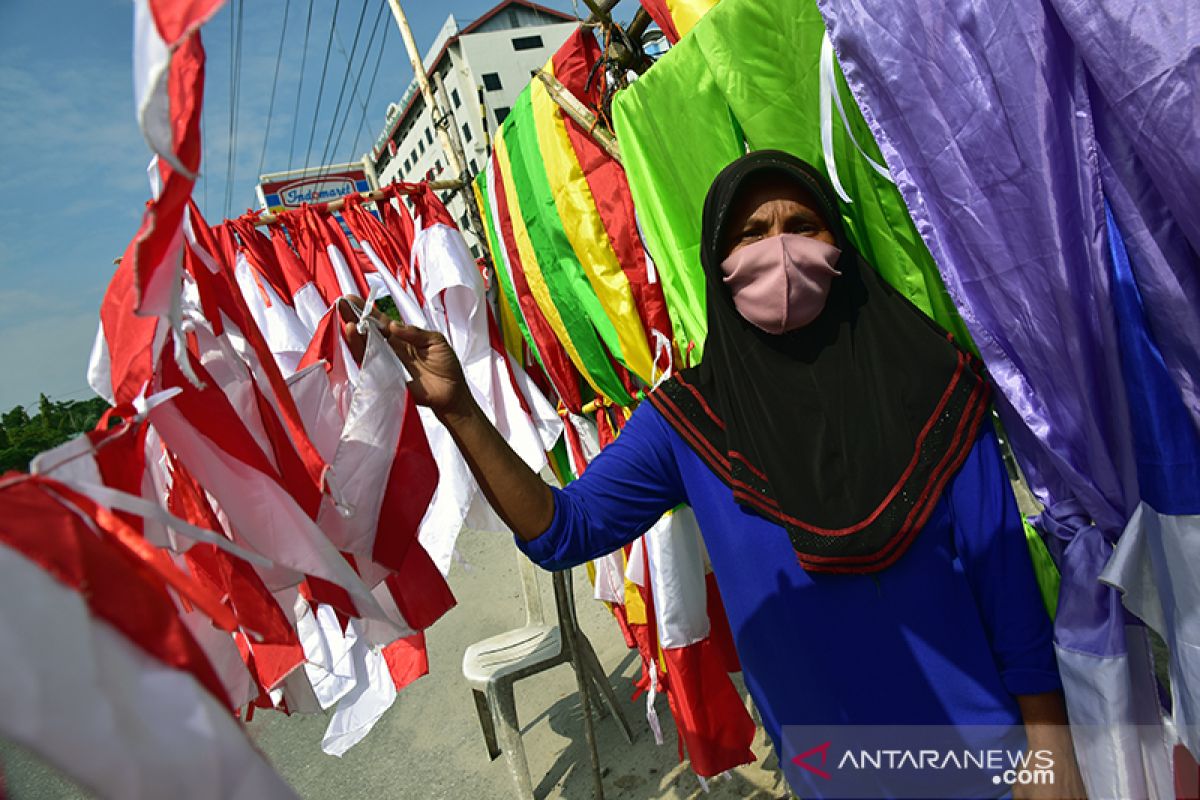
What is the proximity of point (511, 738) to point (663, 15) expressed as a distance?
2.54 meters

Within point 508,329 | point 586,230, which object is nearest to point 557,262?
point 586,230

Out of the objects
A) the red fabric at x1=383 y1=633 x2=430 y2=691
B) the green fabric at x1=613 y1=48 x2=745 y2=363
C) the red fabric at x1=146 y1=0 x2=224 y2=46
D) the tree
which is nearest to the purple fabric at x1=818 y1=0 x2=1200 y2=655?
the green fabric at x1=613 y1=48 x2=745 y2=363

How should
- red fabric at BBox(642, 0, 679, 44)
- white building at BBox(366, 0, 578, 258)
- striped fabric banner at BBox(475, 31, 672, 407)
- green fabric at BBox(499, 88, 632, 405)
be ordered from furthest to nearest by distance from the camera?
white building at BBox(366, 0, 578, 258) → green fabric at BBox(499, 88, 632, 405) → striped fabric banner at BBox(475, 31, 672, 407) → red fabric at BBox(642, 0, 679, 44)

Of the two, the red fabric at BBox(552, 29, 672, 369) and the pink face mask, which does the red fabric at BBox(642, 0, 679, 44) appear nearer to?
the red fabric at BBox(552, 29, 672, 369)

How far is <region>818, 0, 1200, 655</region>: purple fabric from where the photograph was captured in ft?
2.95

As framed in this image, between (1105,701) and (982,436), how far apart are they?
1.49 ft

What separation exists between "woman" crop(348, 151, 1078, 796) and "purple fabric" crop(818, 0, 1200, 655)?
3.6 inches

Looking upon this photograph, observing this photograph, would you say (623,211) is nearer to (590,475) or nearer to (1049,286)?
(590,475)

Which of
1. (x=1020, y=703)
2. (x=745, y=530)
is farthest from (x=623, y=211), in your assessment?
(x=1020, y=703)

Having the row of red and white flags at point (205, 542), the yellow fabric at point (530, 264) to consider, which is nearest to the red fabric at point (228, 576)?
the row of red and white flags at point (205, 542)

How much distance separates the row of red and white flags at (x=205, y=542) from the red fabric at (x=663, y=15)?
3.48 feet

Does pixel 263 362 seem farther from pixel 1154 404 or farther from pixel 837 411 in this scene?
pixel 1154 404

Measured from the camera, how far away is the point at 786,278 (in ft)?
3.81

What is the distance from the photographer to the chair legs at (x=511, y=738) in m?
2.62
